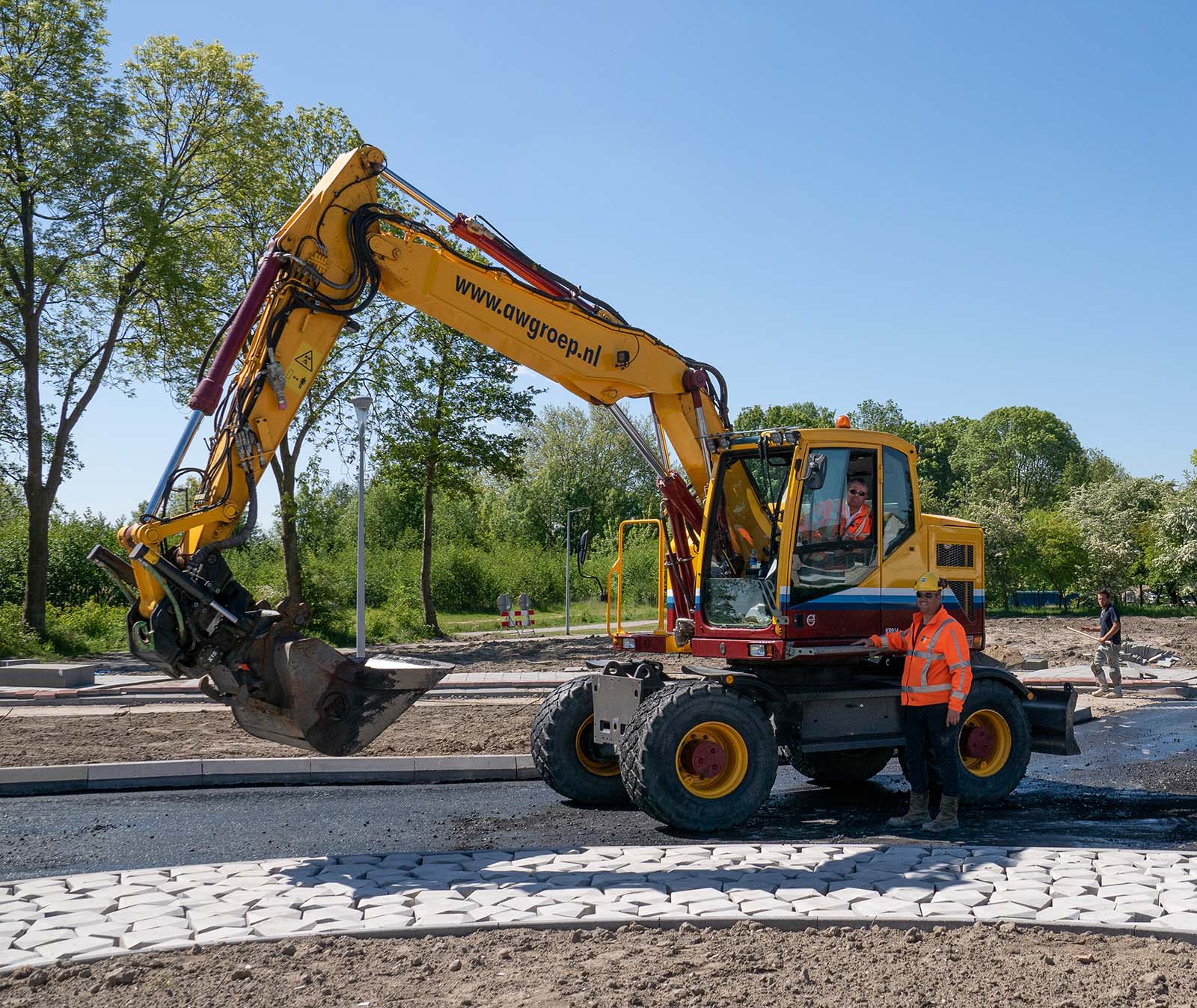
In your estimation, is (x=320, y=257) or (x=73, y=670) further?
(x=73, y=670)

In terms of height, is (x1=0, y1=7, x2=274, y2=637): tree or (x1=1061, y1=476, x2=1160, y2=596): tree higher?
(x1=0, y1=7, x2=274, y2=637): tree

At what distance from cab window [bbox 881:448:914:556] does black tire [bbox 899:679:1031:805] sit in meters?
1.43

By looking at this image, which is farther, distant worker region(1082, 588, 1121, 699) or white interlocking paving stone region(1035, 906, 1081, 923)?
distant worker region(1082, 588, 1121, 699)

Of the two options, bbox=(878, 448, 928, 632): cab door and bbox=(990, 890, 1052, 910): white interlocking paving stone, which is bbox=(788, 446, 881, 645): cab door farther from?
bbox=(990, 890, 1052, 910): white interlocking paving stone

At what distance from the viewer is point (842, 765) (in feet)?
34.5

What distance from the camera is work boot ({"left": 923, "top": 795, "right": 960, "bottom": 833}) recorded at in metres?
8.40

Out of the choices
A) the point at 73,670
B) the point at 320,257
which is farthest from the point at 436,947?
the point at 73,670

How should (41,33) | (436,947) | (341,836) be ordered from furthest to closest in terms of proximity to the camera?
(41,33) < (341,836) < (436,947)

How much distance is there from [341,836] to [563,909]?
8.75ft

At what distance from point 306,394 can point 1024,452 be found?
80776 mm

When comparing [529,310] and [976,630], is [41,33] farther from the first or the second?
[976,630]

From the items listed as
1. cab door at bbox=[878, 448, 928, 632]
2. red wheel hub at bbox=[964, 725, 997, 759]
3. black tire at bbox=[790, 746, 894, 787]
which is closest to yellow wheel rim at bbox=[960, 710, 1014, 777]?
red wheel hub at bbox=[964, 725, 997, 759]

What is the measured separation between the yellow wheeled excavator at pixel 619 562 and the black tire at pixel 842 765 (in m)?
0.03

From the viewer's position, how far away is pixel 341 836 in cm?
796
